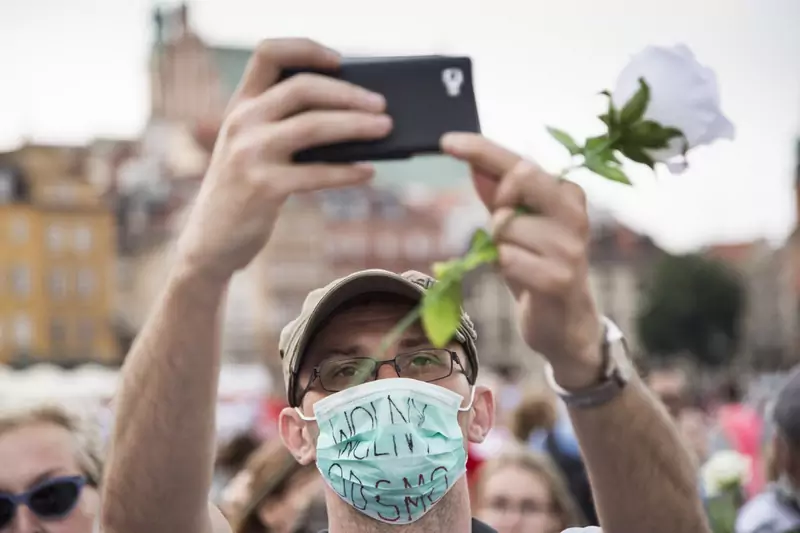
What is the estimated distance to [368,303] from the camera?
2703 millimetres

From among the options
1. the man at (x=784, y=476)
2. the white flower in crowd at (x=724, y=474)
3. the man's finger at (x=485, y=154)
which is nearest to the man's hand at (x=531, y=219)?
the man's finger at (x=485, y=154)

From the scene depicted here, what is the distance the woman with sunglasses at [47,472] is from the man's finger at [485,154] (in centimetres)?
199

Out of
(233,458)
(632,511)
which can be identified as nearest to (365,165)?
(632,511)

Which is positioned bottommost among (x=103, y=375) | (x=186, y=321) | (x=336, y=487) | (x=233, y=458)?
(x=103, y=375)

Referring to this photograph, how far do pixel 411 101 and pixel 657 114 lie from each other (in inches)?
15.1

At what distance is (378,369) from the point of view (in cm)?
263

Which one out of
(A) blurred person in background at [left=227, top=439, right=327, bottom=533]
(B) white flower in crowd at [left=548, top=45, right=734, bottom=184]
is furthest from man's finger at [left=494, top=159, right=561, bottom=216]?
(A) blurred person in background at [left=227, top=439, right=327, bottom=533]

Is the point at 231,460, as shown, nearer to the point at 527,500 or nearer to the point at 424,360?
the point at 527,500

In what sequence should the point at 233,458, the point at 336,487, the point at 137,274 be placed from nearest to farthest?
the point at 336,487 → the point at 233,458 → the point at 137,274

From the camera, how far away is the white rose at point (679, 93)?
1.78m

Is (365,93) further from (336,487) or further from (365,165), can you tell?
(336,487)

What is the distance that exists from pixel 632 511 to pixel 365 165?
0.93m

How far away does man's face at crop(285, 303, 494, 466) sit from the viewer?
265cm

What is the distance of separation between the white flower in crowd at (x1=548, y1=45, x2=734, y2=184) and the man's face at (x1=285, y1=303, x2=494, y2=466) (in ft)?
3.18
